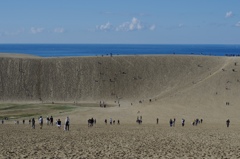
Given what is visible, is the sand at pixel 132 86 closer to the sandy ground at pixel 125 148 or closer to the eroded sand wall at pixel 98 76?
the eroded sand wall at pixel 98 76

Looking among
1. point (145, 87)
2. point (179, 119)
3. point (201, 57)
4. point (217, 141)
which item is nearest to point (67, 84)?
point (145, 87)

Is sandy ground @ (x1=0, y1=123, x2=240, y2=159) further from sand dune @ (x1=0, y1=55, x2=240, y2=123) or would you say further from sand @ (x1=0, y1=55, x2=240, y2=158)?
sand dune @ (x1=0, y1=55, x2=240, y2=123)

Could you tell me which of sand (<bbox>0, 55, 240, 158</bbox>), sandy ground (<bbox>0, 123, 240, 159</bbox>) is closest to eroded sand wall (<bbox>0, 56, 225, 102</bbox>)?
sand (<bbox>0, 55, 240, 158</bbox>)

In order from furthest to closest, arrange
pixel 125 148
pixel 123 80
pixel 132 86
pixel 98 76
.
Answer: pixel 98 76
pixel 123 80
pixel 132 86
pixel 125 148

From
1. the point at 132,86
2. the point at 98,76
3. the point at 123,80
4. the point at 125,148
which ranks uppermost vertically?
the point at 125,148

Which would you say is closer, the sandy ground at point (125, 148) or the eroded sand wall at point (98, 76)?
the sandy ground at point (125, 148)

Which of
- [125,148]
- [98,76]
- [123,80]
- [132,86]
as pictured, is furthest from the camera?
[98,76]

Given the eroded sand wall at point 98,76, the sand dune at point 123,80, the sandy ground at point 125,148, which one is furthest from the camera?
the eroded sand wall at point 98,76

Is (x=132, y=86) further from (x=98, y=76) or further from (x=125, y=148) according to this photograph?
(x=125, y=148)

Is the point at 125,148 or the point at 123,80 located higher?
the point at 125,148

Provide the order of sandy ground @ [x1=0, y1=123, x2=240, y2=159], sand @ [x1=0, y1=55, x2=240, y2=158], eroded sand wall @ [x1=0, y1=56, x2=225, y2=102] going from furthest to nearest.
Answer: eroded sand wall @ [x1=0, y1=56, x2=225, y2=102], sand @ [x1=0, y1=55, x2=240, y2=158], sandy ground @ [x1=0, y1=123, x2=240, y2=159]

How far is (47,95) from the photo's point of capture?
88688mm

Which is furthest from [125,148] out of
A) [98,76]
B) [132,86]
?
[98,76]

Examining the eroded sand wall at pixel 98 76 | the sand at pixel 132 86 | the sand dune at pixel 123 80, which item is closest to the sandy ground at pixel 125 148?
the sand at pixel 132 86
